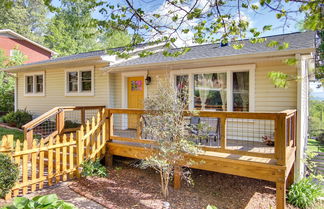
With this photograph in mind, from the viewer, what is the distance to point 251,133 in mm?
6484

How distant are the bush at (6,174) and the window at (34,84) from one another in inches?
320

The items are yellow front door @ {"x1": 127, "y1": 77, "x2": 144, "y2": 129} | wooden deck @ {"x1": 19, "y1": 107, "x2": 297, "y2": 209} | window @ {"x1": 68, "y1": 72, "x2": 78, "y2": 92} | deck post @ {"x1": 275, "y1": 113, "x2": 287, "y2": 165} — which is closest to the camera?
deck post @ {"x1": 275, "y1": 113, "x2": 287, "y2": 165}

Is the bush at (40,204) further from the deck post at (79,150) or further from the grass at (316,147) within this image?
the grass at (316,147)

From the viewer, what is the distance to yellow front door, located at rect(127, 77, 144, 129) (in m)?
8.59

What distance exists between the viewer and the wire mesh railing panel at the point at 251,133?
591 centimetres

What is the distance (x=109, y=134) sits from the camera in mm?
6273

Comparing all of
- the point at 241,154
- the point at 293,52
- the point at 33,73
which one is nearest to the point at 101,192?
the point at 241,154

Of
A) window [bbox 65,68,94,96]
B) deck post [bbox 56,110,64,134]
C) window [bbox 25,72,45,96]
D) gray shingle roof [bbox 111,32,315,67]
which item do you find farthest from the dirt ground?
window [bbox 25,72,45,96]

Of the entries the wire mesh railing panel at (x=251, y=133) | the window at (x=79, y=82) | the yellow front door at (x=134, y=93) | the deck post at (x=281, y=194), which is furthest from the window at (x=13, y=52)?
the deck post at (x=281, y=194)

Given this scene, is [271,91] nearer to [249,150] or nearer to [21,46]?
[249,150]

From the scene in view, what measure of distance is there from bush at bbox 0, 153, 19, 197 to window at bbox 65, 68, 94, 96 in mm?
5611

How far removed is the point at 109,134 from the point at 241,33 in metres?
4.35

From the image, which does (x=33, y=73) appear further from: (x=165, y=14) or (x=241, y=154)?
(x=241, y=154)

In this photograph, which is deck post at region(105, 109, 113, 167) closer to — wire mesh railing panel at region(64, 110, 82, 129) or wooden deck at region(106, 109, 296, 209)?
wooden deck at region(106, 109, 296, 209)
